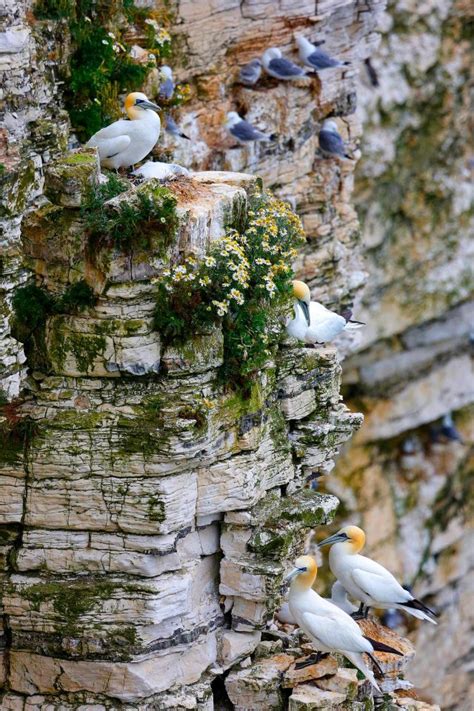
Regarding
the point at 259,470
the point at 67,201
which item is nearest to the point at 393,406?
the point at 259,470

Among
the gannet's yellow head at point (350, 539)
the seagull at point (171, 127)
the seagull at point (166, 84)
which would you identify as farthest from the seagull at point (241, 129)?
the gannet's yellow head at point (350, 539)

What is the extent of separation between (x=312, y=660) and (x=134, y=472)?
3074mm

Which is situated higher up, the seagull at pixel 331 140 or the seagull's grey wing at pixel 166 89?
the seagull's grey wing at pixel 166 89

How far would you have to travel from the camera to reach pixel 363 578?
14.4 m

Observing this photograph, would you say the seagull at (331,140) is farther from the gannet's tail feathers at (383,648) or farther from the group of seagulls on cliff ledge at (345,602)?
the gannet's tail feathers at (383,648)

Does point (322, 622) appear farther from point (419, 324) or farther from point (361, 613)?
point (419, 324)

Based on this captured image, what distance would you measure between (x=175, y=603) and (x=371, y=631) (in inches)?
130

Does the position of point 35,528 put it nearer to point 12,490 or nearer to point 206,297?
point 12,490

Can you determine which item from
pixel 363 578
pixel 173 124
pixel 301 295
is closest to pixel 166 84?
pixel 173 124

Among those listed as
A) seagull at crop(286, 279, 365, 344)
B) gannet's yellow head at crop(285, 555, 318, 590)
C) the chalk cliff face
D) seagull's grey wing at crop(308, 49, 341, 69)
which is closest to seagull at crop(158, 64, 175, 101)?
the chalk cliff face

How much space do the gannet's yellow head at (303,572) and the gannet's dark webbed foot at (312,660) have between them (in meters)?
0.80

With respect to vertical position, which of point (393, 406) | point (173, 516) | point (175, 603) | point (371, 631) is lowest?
point (393, 406)

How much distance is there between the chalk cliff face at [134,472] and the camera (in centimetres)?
1223

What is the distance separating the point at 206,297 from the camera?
40.4ft
